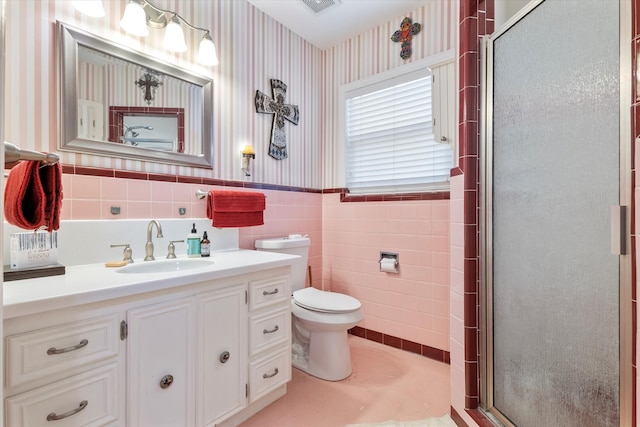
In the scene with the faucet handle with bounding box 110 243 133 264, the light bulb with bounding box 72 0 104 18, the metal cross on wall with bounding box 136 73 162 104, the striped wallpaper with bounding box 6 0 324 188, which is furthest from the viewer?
the metal cross on wall with bounding box 136 73 162 104

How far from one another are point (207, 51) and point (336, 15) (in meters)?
1.06

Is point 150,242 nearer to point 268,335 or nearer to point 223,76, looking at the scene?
point 268,335

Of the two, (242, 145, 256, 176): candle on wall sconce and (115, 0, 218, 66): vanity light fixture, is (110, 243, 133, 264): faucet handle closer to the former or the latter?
(242, 145, 256, 176): candle on wall sconce

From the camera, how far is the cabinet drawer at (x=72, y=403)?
894 mm

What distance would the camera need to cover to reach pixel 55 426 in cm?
95

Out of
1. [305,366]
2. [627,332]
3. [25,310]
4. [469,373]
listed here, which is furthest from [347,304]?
[25,310]

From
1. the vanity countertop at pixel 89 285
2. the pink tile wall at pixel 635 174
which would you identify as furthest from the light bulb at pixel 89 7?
the pink tile wall at pixel 635 174

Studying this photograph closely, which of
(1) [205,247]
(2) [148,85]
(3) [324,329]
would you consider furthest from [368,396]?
(2) [148,85]

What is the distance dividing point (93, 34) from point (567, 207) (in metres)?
2.17

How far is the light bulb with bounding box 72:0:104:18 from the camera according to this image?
142cm

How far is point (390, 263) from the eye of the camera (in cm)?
236

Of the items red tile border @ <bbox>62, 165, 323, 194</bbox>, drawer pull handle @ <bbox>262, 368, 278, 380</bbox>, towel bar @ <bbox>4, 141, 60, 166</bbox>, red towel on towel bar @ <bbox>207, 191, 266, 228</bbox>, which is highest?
red tile border @ <bbox>62, 165, 323, 194</bbox>

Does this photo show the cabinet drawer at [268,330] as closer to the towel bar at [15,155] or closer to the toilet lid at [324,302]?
the toilet lid at [324,302]

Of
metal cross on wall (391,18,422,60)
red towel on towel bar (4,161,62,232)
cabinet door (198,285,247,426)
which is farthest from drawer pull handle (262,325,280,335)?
metal cross on wall (391,18,422,60)
